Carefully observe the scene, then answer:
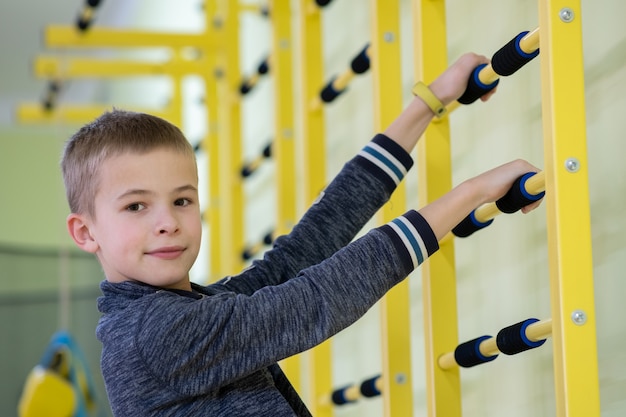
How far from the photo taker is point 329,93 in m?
1.96

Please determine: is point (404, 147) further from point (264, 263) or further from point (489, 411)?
point (489, 411)

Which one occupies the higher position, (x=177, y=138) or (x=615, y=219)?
(x=177, y=138)

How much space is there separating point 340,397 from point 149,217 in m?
0.78

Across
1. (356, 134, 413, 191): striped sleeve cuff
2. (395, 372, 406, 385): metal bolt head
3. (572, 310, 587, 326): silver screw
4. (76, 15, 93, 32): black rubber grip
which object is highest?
(76, 15, 93, 32): black rubber grip

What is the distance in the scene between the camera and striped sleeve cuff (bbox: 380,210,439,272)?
115 cm

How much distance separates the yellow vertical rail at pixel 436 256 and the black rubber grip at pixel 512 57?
232mm

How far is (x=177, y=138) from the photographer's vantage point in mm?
1285

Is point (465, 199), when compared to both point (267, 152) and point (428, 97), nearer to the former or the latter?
point (428, 97)

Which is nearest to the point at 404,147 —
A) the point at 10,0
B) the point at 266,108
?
the point at 266,108

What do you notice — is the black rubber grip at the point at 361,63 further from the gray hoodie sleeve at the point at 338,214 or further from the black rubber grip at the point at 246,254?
the black rubber grip at the point at 246,254

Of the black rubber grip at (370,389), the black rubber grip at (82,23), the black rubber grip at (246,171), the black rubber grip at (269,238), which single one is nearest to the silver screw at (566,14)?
the black rubber grip at (370,389)

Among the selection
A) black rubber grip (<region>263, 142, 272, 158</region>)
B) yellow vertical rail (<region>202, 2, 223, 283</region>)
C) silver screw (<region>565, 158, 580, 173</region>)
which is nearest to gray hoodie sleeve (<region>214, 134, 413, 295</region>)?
silver screw (<region>565, 158, 580, 173</region>)

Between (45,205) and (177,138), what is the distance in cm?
551

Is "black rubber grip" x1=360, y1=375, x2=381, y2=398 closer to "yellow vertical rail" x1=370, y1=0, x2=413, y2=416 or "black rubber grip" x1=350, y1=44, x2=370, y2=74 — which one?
"yellow vertical rail" x1=370, y1=0, x2=413, y2=416
